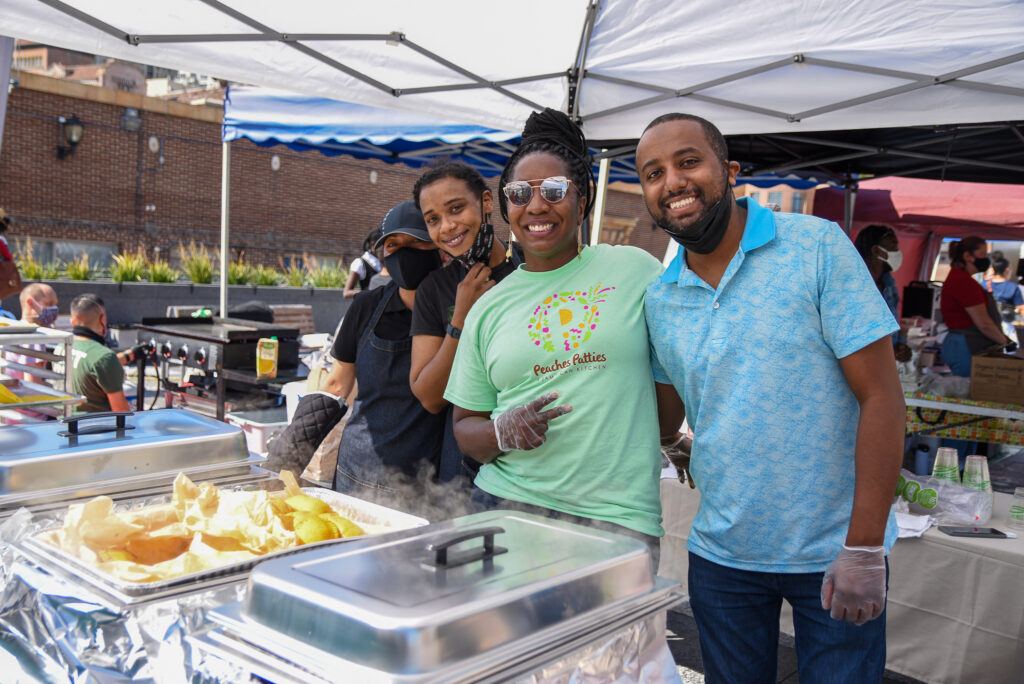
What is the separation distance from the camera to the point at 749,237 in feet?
4.98

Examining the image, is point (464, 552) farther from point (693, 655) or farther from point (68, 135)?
point (68, 135)

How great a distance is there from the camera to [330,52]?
3723 millimetres

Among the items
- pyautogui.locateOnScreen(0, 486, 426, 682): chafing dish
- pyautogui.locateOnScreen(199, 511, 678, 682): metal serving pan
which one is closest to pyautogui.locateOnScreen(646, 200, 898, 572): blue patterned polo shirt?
pyautogui.locateOnScreen(199, 511, 678, 682): metal serving pan

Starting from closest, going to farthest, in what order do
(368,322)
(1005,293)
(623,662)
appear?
(623,662)
(368,322)
(1005,293)

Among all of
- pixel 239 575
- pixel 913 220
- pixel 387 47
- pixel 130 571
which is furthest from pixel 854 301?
pixel 913 220

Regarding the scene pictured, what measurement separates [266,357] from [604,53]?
2377mm

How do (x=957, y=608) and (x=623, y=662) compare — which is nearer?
(x=623, y=662)

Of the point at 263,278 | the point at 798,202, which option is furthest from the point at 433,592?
the point at 798,202

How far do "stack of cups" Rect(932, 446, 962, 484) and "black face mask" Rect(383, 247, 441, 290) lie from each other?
2.16 m

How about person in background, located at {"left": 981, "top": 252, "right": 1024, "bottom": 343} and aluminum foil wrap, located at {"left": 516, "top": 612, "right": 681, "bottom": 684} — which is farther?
person in background, located at {"left": 981, "top": 252, "right": 1024, "bottom": 343}

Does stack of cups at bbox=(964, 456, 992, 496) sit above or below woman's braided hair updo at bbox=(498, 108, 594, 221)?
below

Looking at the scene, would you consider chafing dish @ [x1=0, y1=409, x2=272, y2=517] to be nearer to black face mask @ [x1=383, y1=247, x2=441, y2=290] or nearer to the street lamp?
black face mask @ [x1=383, y1=247, x2=441, y2=290]

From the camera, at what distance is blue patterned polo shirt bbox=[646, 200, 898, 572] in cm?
143

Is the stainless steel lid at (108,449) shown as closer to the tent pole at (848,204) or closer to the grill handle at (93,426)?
the grill handle at (93,426)
